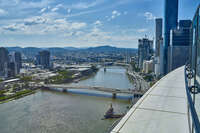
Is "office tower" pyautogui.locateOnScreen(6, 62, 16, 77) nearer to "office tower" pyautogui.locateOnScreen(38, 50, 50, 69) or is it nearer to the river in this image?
"office tower" pyautogui.locateOnScreen(38, 50, 50, 69)

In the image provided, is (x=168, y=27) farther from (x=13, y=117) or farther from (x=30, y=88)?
(x=13, y=117)

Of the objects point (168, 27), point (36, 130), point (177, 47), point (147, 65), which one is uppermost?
point (168, 27)

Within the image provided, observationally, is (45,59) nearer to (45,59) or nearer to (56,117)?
(45,59)

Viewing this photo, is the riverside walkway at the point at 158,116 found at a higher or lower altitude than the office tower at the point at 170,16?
lower

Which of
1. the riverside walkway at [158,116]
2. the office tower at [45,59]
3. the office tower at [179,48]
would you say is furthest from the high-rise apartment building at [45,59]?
the riverside walkway at [158,116]

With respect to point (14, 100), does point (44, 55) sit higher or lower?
higher

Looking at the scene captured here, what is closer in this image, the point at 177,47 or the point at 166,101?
the point at 166,101

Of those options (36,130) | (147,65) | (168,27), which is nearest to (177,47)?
(147,65)

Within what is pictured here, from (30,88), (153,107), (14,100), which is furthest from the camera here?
(30,88)

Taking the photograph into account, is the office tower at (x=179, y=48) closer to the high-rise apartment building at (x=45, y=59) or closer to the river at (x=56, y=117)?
the river at (x=56, y=117)
